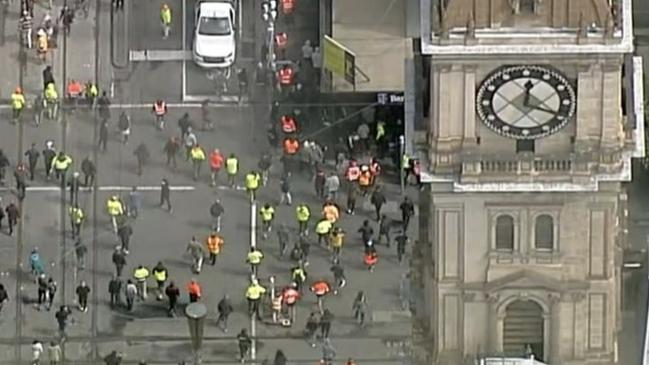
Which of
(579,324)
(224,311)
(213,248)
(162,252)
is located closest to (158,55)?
(162,252)

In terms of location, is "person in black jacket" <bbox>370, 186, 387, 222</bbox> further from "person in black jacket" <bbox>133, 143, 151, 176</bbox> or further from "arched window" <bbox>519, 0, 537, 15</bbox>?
"arched window" <bbox>519, 0, 537, 15</bbox>

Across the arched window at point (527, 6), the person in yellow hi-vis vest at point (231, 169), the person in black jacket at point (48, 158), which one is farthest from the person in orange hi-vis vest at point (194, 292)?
the arched window at point (527, 6)

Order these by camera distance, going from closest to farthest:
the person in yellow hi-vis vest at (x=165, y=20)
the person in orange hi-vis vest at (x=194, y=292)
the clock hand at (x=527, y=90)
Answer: the clock hand at (x=527, y=90) → the person in orange hi-vis vest at (x=194, y=292) → the person in yellow hi-vis vest at (x=165, y=20)

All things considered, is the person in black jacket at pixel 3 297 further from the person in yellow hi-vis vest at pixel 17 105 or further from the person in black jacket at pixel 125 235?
the person in yellow hi-vis vest at pixel 17 105

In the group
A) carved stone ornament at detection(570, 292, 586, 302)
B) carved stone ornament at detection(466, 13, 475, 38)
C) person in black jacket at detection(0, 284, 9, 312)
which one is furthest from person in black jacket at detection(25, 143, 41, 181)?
carved stone ornament at detection(466, 13, 475, 38)

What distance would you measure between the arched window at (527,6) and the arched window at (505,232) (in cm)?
497

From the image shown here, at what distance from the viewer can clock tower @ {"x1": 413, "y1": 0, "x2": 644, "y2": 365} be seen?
3782 inches

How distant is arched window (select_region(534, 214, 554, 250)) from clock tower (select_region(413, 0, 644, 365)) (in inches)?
1.2

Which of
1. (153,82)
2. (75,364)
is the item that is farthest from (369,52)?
(75,364)

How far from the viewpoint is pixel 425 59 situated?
3866 inches

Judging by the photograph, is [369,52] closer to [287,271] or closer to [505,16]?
[287,271]

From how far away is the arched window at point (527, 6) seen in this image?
95.6m

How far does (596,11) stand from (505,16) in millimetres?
1930

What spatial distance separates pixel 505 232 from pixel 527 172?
1.60 metres
